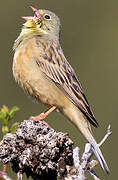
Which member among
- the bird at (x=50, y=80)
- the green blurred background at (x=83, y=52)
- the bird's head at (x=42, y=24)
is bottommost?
the bird at (x=50, y=80)

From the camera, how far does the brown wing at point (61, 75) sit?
6363 millimetres

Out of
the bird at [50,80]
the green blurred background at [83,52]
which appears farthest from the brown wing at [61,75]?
the green blurred background at [83,52]

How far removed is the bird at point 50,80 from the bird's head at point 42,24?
148 mm

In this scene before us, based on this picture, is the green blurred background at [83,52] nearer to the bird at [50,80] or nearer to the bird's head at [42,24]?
the bird's head at [42,24]

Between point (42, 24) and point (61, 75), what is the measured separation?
3.41 ft

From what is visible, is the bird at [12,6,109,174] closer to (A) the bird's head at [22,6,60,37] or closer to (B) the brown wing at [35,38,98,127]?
(B) the brown wing at [35,38,98,127]

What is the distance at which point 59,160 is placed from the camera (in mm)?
3924

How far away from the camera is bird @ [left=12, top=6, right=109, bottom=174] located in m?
6.33

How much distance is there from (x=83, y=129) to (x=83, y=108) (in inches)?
9.0

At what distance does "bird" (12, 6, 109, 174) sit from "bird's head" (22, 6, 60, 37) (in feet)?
0.49

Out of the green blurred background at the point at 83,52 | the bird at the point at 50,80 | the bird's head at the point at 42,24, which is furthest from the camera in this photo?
the green blurred background at the point at 83,52

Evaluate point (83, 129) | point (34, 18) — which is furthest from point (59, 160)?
point (34, 18)

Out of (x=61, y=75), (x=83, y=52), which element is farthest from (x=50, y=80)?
(x=83, y=52)

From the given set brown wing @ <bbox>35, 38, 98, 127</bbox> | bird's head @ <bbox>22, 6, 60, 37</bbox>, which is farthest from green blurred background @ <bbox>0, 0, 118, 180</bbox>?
brown wing @ <bbox>35, 38, 98, 127</bbox>
